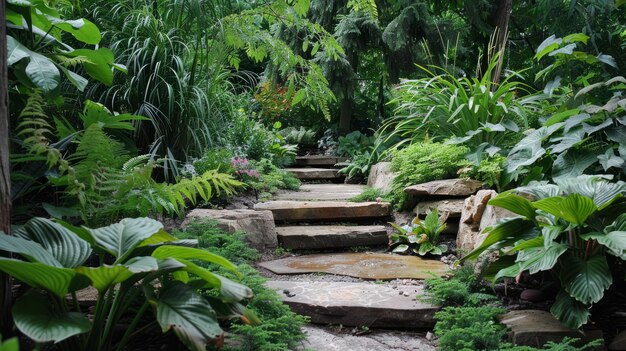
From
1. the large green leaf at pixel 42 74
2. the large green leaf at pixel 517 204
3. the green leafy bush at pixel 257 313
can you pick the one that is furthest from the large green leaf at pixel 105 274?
the large green leaf at pixel 517 204

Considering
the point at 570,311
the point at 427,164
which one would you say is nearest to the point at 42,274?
the point at 570,311

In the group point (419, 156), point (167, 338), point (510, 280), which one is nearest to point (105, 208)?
point (167, 338)

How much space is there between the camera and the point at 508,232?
2678 mm

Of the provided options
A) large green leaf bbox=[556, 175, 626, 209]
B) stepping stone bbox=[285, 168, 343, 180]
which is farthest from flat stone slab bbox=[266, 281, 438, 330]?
stepping stone bbox=[285, 168, 343, 180]

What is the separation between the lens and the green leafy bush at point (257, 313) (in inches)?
81.3

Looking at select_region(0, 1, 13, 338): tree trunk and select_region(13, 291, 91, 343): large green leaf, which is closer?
select_region(13, 291, 91, 343): large green leaf

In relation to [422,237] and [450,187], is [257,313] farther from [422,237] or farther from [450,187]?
[450,187]

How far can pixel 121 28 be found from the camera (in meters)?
4.14

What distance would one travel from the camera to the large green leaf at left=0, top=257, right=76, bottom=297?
1401mm

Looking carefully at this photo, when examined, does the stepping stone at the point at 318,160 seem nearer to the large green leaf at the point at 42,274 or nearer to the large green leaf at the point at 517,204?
the large green leaf at the point at 517,204

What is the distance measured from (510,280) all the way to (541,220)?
1.34ft

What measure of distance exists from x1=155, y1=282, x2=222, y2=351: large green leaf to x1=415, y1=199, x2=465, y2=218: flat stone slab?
2.70 meters

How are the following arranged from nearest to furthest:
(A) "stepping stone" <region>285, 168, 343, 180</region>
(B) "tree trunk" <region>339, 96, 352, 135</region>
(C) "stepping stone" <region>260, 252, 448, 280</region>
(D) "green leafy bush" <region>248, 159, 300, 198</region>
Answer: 1. (C) "stepping stone" <region>260, 252, 448, 280</region>
2. (D) "green leafy bush" <region>248, 159, 300, 198</region>
3. (A) "stepping stone" <region>285, 168, 343, 180</region>
4. (B) "tree trunk" <region>339, 96, 352, 135</region>

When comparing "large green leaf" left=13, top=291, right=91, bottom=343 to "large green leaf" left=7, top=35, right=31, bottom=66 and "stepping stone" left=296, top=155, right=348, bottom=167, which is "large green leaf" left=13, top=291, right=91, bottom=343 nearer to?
"large green leaf" left=7, top=35, right=31, bottom=66
